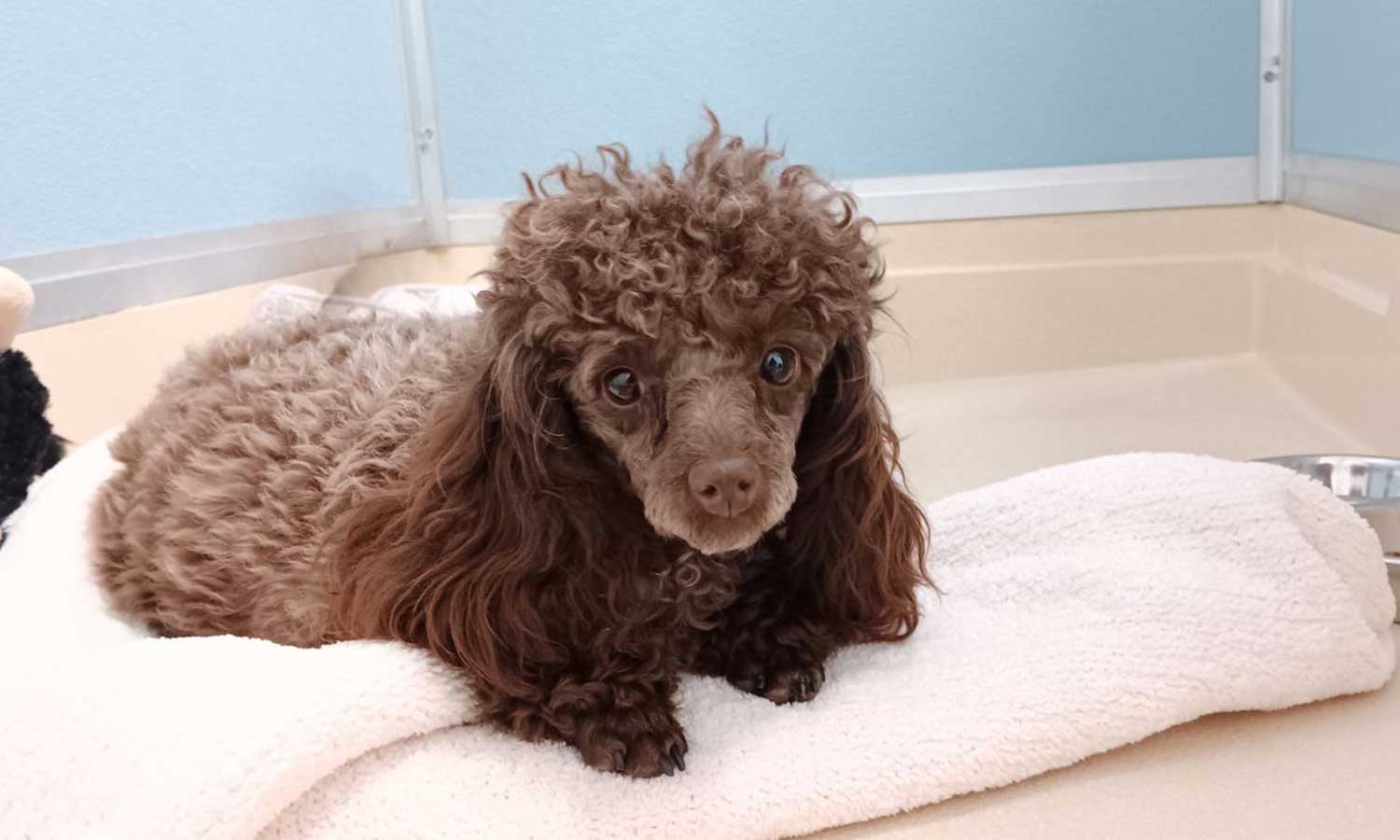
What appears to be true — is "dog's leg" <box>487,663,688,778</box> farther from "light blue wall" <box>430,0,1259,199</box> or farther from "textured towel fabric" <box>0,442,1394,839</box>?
"light blue wall" <box>430,0,1259,199</box>

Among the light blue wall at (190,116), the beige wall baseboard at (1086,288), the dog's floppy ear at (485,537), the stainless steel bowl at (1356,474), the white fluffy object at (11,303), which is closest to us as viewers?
the dog's floppy ear at (485,537)

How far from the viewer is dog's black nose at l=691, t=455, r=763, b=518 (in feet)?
3.22

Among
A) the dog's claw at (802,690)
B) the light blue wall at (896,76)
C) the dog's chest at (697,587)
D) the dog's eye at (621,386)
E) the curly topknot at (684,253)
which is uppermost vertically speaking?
the light blue wall at (896,76)

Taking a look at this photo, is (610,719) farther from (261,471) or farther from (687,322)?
(261,471)

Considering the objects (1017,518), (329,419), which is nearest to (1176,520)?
(1017,518)

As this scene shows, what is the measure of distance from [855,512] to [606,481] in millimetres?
260

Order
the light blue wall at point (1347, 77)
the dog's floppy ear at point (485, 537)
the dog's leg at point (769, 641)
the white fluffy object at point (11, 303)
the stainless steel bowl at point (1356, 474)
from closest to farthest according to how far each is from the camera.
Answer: the dog's floppy ear at point (485, 537)
the dog's leg at point (769, 641)
the white fluffy object at point (11, 303)
the stainless steel bowl at point (1356, 474)
the light blue wall at point (1347, 77)

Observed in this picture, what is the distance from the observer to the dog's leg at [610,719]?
107 cm

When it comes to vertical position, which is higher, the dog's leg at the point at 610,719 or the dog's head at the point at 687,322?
the dog's head at the point at 687,322

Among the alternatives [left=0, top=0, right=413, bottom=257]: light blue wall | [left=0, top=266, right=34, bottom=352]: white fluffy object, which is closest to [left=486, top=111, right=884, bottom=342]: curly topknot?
[left=0, top=266, right=34, bottom=352]: white fluffy object

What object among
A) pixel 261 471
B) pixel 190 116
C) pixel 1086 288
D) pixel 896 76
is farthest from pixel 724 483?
pixel 896 76

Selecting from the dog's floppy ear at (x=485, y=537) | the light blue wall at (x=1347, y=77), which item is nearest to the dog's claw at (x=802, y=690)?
the dog's floppy ear at (x=485, y=537)

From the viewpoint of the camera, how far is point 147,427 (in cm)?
154

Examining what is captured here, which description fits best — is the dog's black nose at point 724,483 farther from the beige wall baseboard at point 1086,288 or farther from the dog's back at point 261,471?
the beige wall baseboard at point 1086,288
